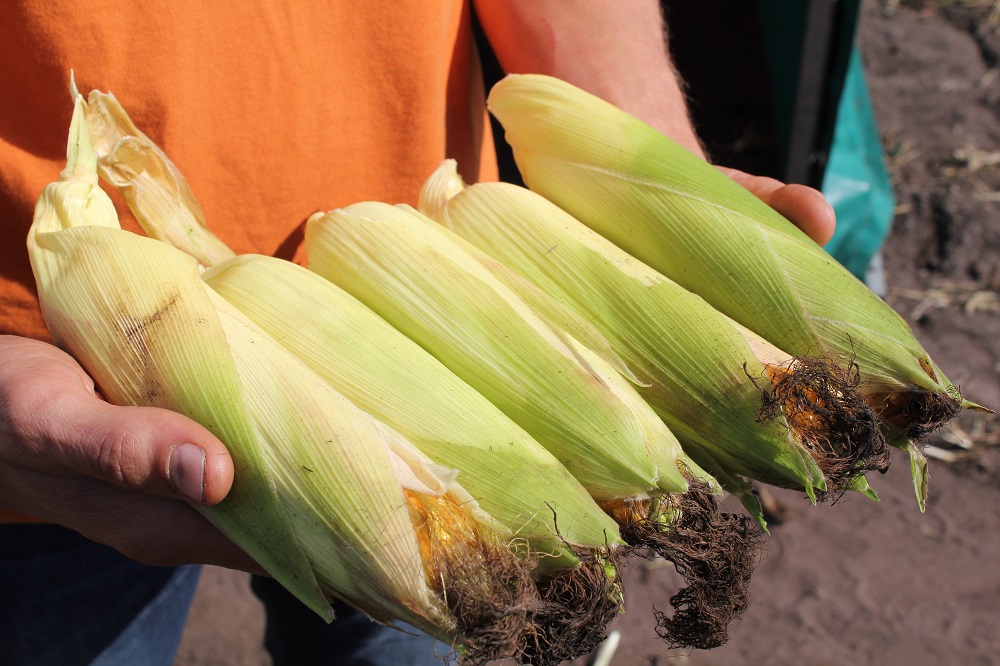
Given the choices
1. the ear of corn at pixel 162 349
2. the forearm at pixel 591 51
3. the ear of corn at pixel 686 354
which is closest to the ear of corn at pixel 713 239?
the ear of corn at pixel 686 354

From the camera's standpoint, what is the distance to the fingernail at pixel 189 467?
1031 mm

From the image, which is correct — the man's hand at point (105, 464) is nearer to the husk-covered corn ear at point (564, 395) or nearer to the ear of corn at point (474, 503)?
the ear of corn at point (474, 503)

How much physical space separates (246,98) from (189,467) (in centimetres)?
74

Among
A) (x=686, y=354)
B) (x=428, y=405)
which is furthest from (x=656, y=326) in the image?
(x=428, y=405)

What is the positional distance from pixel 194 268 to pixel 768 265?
0.88m

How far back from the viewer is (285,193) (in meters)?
1.57

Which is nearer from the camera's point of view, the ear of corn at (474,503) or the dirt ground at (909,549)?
the ear of corn at (474,503)

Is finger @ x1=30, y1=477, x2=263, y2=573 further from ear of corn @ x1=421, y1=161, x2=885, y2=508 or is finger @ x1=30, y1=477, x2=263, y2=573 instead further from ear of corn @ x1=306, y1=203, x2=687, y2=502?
ear of corn @ x1=421, y1=161, x2=885, y2=508

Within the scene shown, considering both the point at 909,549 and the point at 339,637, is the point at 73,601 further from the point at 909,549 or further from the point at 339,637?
the point at 909,549

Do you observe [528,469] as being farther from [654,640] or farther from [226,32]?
[654,640]

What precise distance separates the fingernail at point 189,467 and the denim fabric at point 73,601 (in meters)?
0.87

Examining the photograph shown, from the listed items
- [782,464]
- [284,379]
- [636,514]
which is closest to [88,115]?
[284,379]

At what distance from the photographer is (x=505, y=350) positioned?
3.93 feet

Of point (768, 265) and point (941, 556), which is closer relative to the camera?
point (768, 265)
